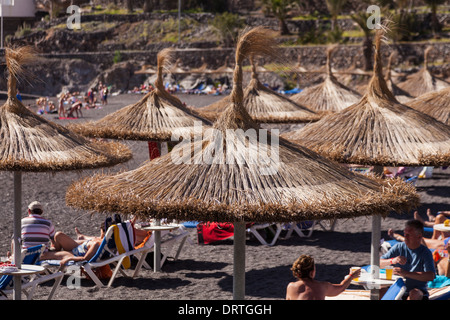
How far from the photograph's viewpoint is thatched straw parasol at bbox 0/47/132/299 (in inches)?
229

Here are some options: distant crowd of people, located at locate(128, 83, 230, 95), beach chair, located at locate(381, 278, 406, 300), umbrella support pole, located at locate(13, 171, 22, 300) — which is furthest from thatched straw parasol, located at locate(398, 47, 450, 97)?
distant crowd of people, located at locate(128, 83, 230, 95)

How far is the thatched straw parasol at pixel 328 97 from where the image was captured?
1572cm

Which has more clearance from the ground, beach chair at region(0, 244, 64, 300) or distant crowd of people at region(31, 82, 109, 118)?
distant crowd of people at region(31, 82, 109, 118)

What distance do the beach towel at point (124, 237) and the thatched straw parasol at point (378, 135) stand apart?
1928 millimetres

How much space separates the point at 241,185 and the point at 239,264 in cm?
67

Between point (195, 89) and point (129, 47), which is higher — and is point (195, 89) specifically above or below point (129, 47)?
below

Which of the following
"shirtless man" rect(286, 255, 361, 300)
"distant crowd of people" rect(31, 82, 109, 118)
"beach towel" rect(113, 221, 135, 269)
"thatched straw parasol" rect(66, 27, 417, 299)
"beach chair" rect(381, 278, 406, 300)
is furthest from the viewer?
"distant crowd of people" rect(31, 82, 109, 118)

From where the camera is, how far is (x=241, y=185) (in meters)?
4.60

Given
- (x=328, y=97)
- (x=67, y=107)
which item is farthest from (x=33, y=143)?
(x=67, y=107)

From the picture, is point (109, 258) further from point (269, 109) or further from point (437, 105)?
point (269, 109)

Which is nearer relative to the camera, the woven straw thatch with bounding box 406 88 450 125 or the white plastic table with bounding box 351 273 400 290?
the white plastic table with bounding box 351 273 400 290

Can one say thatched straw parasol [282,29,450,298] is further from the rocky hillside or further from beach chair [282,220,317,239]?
the rocky hillside

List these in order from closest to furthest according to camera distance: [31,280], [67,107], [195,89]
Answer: [31,280] → [67,107] → [195,89]

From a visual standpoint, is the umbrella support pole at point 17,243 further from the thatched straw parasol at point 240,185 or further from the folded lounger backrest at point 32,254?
the thatched straw parasol at point 240,185
